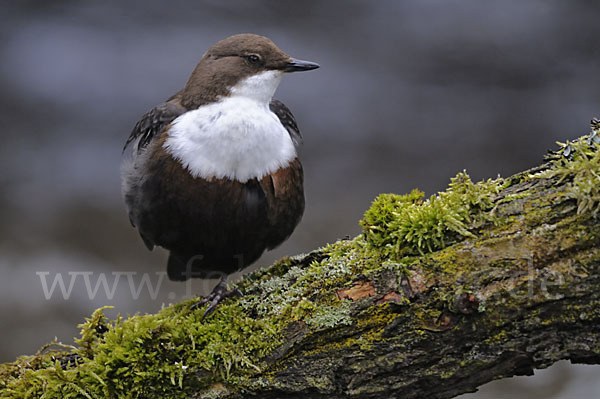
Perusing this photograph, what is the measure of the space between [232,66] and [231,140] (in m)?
0.38

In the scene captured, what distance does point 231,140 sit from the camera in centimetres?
263

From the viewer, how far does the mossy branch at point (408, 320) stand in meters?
1.82

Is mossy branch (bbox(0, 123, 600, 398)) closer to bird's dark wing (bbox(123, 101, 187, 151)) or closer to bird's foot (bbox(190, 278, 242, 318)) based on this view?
bird's foot (bbox(190, 278, 242, 318))

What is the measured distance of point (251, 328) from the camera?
2.14 metres

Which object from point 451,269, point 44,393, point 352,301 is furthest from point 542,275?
point 44,393

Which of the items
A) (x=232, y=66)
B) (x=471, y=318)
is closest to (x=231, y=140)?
(x=232, y=66)

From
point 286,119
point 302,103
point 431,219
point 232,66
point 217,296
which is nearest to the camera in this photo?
point 431,219

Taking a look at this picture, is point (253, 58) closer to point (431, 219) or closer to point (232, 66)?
point (232, 66)

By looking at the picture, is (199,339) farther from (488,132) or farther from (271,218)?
(488,132)

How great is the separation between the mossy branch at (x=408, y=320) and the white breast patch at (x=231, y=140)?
644mm

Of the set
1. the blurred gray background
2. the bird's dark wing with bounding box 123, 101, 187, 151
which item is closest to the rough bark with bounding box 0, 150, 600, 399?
the bird's dark wing with bounding box 123, 101, 187, 151

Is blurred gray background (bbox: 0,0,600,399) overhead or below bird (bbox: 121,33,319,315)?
overhead

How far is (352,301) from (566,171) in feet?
2.61

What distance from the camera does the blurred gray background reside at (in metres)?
6.17
